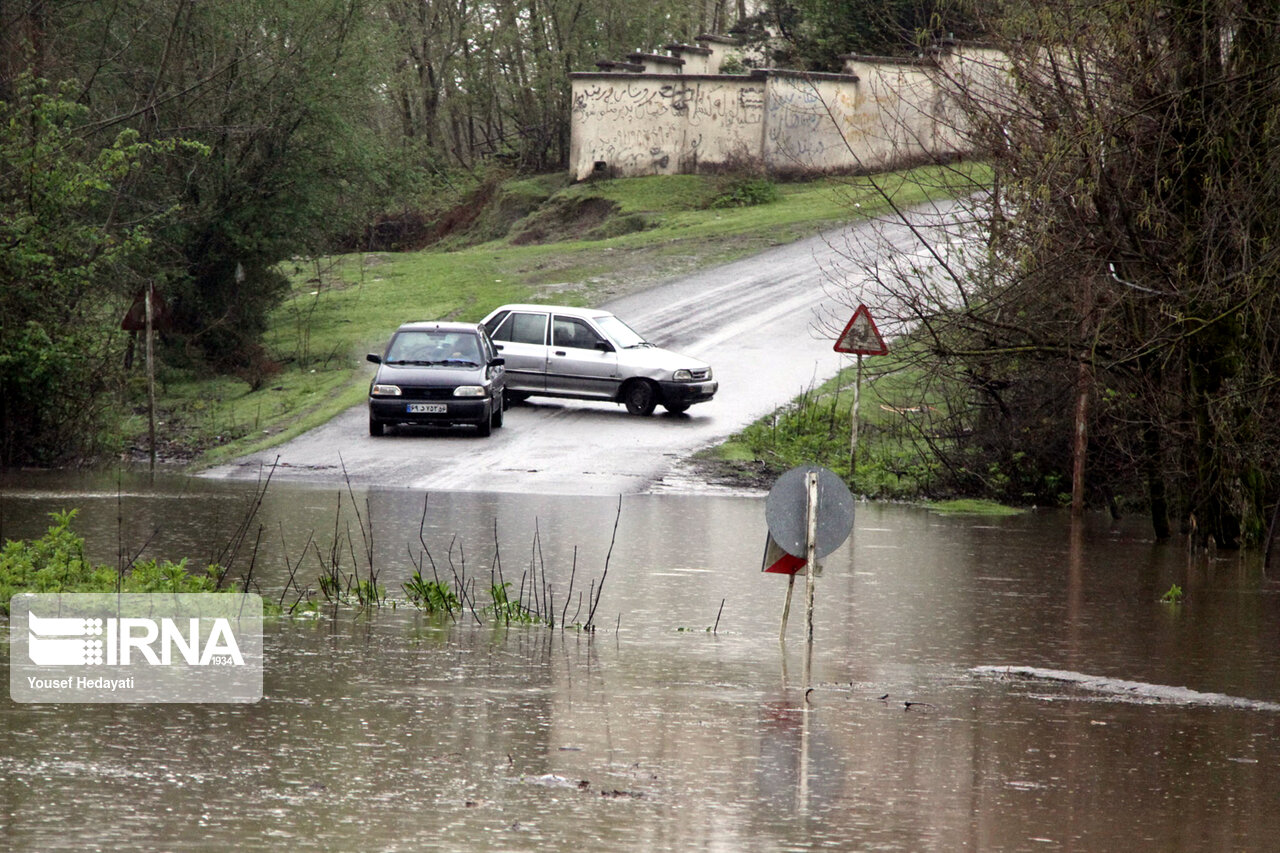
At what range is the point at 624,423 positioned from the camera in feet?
83.3

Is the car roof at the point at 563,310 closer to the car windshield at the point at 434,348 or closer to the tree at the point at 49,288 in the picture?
the car windshield at the point at 434,348

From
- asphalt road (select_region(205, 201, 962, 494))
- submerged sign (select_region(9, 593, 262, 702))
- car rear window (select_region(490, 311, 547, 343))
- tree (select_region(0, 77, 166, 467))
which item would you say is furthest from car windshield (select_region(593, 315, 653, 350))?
submerged sign (select_region(9, 593, 262, 702))

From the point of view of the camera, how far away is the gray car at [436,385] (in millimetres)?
23406

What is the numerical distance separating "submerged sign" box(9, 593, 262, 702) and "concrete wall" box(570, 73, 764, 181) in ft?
135

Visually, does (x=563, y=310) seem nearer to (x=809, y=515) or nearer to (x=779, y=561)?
(x=779, y=561)

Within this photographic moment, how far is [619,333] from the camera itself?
26.7 m

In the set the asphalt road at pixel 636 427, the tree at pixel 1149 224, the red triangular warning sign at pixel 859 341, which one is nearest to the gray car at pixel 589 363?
the asphalt road at pixel 636 427

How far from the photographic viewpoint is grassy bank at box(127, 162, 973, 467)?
26.0m

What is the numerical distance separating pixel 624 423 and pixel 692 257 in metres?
16.0

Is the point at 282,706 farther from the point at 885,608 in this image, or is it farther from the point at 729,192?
the point at 729,192

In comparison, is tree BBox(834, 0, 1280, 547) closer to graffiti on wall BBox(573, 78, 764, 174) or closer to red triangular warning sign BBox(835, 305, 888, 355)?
red triangular warning sign BBox(835, 305, 888, 355)

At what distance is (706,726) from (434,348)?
17542 mm

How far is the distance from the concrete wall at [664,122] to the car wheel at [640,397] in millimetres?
25244

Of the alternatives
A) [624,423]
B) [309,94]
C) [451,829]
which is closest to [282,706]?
[451,829]
